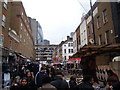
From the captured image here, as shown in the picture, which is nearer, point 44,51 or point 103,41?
point 103,41

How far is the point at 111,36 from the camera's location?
1339cm

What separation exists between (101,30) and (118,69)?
8.43 m

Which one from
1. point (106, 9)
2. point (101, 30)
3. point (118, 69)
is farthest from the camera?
point (101, 30)

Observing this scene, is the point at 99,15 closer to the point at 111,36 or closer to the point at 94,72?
the point at 111,36

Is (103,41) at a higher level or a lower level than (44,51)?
lower

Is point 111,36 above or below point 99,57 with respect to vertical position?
above

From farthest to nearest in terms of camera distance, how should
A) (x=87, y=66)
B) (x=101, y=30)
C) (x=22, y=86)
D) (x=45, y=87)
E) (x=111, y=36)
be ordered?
(x=101, y=30)
(x=111, y=36)
(x=87, y=66)
(x=22, y=86)
(x=45, y=87)

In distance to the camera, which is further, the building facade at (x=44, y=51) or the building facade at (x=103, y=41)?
the building facade at (x=44, y=51)

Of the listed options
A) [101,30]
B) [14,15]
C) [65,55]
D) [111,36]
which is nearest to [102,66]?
[111,36]

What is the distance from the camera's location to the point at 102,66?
1045 centimetres

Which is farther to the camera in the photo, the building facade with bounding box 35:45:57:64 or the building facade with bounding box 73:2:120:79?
the building facade with bounding box 35:45:57:64

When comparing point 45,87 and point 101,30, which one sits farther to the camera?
point 101,30

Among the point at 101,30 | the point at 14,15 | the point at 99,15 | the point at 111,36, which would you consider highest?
the point at 14,15

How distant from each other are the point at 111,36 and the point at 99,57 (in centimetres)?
405
